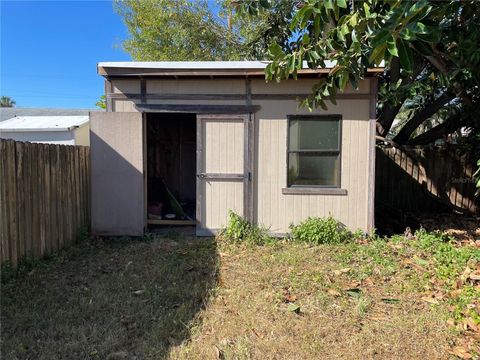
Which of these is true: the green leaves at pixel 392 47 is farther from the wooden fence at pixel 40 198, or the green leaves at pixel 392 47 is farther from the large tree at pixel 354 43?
the wooden fence at pixel 40 198

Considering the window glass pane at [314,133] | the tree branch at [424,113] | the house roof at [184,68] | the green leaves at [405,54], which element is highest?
the house roof at [184,68]

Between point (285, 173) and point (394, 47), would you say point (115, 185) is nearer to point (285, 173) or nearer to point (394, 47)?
point (285, 173)

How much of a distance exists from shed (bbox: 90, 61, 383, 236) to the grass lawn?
0.84 meters

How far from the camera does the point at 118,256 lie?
5.79m

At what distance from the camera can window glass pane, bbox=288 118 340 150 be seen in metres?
6.59

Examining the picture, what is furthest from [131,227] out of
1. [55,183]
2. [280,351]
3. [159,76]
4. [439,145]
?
[439,145]

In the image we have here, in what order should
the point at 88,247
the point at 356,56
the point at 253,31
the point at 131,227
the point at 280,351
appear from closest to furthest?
the point at 280,351 → the point at 356,56 → the point at 88,247 → the point at 131,227 → the point at 253,31

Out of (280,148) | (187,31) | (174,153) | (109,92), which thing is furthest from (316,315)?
(187,31)

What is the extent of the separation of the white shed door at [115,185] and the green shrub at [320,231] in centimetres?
264

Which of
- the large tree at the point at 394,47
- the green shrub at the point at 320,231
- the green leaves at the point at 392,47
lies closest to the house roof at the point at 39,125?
the large tree at the point at 394,47

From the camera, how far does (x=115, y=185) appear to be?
22.0 ft

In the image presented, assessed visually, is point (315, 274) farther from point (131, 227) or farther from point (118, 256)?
point (131, 227)

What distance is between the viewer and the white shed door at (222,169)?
21.8 feet

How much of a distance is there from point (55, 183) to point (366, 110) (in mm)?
4919
